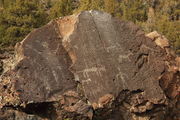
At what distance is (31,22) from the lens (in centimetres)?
2225

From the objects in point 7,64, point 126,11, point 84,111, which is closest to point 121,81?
point 84,111

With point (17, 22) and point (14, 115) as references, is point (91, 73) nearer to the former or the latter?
point (14, 115)

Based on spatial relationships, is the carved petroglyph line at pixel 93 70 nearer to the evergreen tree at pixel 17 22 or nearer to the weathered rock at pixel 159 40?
the weathered rock at pixel 159 40

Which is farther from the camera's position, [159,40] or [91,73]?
[159,40]

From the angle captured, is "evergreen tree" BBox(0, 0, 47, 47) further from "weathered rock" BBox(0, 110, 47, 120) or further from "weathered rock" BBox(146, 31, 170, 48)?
"weathered rock" BBox(0, 110, 47, 120)

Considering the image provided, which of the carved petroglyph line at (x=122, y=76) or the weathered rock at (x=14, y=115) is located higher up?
the carved petroglyph line at (x=122, y=76)

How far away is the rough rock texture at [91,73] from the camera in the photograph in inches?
299

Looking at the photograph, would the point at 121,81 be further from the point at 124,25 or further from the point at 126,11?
the point at 126,11

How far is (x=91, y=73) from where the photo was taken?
814 centimetres

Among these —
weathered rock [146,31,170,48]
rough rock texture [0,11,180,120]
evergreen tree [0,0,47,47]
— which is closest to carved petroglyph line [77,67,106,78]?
rough rock texture [0,11,180,120]

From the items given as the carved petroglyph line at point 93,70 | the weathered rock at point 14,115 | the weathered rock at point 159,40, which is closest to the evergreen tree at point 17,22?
the weathered rock at point 159,40

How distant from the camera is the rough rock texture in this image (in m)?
7.61

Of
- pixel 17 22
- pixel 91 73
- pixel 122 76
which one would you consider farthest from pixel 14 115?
pixel 17 22

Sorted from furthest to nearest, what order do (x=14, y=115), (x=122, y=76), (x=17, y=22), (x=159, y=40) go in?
(x=17, y=22) → (x=159, y=40) → (x=122, y=76) → (x=14, y=115)
